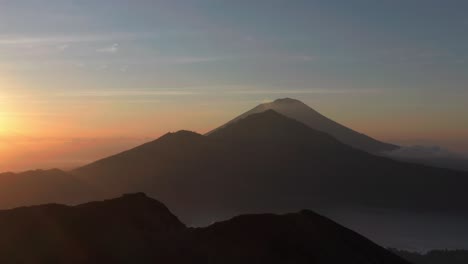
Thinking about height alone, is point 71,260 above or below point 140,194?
below

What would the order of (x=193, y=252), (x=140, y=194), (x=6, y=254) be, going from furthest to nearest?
(x=140, y=194) → (x=193, y=252) → (x=6, y=254)

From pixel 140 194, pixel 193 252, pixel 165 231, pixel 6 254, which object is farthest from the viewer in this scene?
pixel 140 194

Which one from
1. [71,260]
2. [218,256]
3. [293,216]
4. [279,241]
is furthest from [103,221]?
[293,216]

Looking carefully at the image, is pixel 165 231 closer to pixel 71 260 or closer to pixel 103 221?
pixel 103 221

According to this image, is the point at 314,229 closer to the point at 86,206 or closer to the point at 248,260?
the point at 248,260

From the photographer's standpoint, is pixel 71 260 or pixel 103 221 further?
pixel 103 221

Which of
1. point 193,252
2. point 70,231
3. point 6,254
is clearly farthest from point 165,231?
point 6,254
